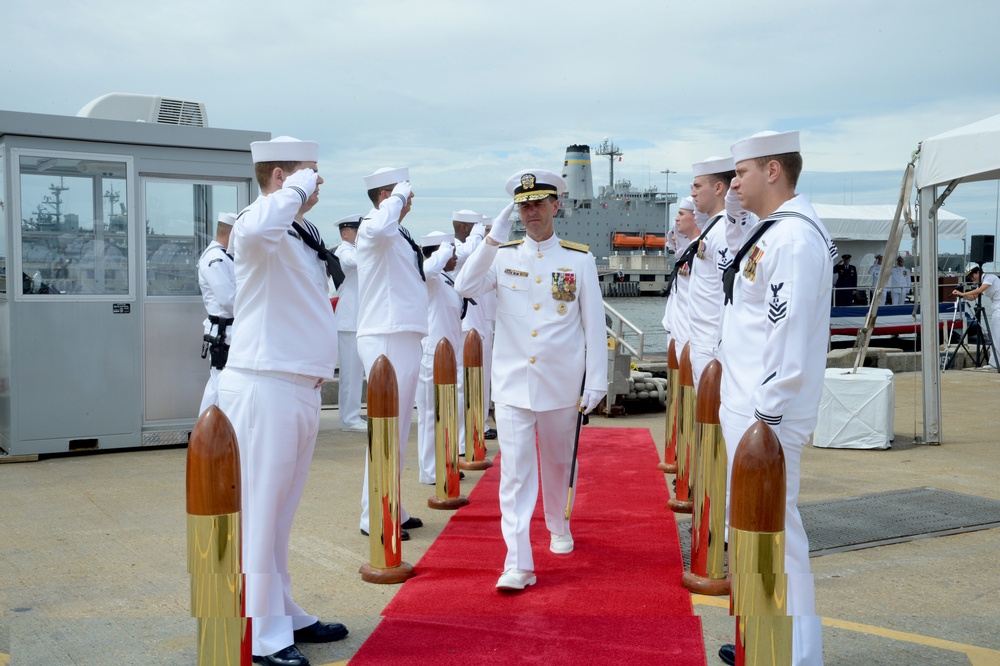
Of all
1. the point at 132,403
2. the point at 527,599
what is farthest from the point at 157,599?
the point at 132,403

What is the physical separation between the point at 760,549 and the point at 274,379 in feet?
7.26

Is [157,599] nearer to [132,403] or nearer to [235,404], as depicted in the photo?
[235,404]

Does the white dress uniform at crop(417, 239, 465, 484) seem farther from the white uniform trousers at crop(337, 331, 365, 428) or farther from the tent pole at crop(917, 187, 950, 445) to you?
the tent pole at crop(917, 187, 950, 445)

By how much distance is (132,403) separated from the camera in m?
8.60

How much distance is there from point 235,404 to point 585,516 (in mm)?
3342

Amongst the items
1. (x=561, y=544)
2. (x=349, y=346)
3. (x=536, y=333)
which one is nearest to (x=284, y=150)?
(x=536, y=333)

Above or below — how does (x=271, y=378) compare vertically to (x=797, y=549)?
above

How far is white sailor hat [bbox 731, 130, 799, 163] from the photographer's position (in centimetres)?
370

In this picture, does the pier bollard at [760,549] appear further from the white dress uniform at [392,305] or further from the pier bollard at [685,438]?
the pier bollard at [685,438]

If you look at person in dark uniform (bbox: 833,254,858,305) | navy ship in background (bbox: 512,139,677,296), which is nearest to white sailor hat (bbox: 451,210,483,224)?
person in dark uniform (bbox: 833,254,858,305)

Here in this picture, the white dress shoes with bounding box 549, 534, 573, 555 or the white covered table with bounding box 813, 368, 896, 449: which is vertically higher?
the white covered table with bounding box 813, 368, 896, 449

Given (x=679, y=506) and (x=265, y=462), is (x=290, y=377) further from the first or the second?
(x=679, y=506)

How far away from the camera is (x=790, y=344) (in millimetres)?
3312

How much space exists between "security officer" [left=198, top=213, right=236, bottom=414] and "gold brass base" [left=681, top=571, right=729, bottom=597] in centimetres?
478
